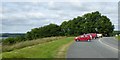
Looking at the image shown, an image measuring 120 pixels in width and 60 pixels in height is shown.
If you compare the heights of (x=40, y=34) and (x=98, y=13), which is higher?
(x=98, y=13)

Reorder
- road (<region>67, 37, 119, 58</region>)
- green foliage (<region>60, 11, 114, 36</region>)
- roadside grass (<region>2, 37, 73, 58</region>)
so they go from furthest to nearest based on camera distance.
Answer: green foliage (<region>60, 11, 114, 36</region>) → road (<region>67, 37, 119, 58</region>) → roadside grass (<region>2, 37, 73, 58</region>)

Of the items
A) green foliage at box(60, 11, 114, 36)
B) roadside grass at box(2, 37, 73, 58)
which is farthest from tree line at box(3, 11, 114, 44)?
roadside grass at box(2, 37, 73, 58)

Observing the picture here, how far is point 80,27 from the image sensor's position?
445ft

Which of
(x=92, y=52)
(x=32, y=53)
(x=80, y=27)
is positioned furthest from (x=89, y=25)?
(x=32, y=53)

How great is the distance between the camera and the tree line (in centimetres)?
12888

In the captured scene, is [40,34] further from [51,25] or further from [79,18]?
[79,18]

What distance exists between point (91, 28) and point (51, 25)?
22.9 m

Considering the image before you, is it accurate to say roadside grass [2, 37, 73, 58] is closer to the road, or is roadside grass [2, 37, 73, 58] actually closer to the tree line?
the road

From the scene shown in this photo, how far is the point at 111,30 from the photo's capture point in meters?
133

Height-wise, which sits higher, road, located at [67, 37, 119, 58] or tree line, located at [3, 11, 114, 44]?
tree line, located at [3, 11, 114, 44]

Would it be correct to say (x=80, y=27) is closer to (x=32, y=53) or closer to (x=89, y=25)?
(x=89, y=25)

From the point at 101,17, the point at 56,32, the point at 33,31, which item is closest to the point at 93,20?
the point at 101,17

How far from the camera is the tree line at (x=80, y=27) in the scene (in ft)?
423

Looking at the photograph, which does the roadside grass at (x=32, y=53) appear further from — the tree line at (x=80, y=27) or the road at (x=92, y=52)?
the tree line at (x=80, y=27)
